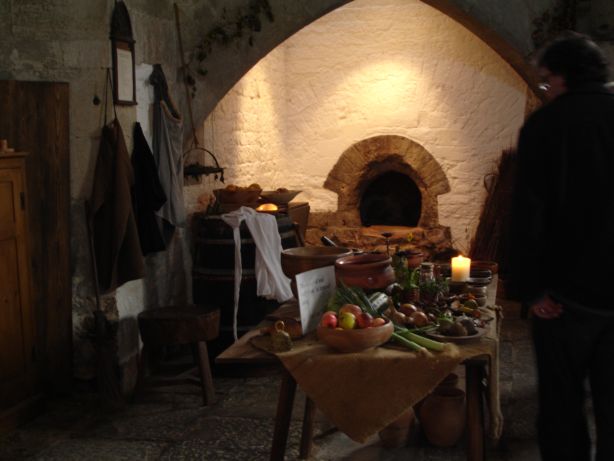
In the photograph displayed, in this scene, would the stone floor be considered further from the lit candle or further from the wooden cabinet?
the lit candle

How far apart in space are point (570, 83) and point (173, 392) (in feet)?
9.43

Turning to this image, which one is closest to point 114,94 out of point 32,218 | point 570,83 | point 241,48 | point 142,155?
point 142,155

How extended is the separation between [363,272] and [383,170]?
4.61 meters

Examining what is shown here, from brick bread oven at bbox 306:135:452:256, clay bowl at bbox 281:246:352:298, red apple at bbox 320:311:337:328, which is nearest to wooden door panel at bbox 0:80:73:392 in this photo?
clay bowl at bbox 281:246:352:298

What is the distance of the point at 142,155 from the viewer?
433 centimetres

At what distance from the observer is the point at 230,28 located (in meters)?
5.13

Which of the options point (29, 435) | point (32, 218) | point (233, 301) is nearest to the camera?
point (29, 435)

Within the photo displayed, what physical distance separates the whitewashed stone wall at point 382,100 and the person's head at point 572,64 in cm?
430

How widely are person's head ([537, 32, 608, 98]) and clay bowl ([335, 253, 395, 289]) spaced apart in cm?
99

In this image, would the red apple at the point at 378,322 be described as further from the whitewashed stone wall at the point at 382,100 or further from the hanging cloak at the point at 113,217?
the whitewashed stone wall at the point at 382,100

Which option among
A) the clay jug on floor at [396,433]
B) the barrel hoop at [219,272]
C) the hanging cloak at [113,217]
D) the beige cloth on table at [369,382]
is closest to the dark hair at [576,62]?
the beige cloth on table at [369,382]

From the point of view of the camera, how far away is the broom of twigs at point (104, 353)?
13.4ft

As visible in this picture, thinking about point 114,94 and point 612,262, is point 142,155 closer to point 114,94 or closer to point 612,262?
point 114,94

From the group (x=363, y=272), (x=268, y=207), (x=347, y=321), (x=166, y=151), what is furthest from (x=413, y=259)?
(x=268, y=207)
